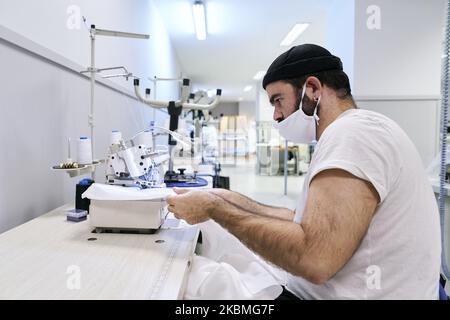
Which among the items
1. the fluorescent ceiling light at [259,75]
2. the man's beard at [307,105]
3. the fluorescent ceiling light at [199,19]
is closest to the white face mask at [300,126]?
the man's beard at [307,105]

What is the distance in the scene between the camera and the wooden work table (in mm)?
681

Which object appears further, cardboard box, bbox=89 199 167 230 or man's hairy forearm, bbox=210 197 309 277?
cardboard box, bbox=89 199 167 230

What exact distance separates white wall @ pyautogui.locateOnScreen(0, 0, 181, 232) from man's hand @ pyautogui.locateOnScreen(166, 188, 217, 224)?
2.25 feet

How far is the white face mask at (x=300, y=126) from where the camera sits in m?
1.02

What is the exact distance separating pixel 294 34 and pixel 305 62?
4873 millimetres

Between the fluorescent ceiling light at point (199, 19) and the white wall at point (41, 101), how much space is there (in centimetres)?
203

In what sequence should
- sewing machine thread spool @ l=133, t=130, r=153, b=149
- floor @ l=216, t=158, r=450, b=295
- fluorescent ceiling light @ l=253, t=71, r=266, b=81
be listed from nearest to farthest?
sewing machine thread spool @ l=133, t=130, r=153, b=149, floor @ l=216, t=158, r=450, b=295, fluorescent ceiling light @ l=253, t=71, r=266, b=81

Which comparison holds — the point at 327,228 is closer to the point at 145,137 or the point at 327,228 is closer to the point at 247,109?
the point at 145,137

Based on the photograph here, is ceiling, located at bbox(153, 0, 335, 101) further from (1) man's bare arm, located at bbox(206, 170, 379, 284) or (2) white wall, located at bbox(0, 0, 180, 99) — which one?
(1) man's bare arm, located at bbox(206, 170, 379, 284)

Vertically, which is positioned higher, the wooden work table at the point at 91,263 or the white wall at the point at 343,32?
the white wall at the point at 343,32

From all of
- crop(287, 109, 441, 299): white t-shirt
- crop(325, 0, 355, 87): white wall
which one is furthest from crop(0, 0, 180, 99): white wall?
crop(325, 0, 355, 87): white wall

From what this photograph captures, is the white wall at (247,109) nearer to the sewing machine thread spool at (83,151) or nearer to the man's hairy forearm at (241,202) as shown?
the sewing machine thread spool at (83,151)

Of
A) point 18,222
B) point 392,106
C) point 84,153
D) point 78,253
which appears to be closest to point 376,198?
point 78,253

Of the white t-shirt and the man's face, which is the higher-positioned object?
the man's face
